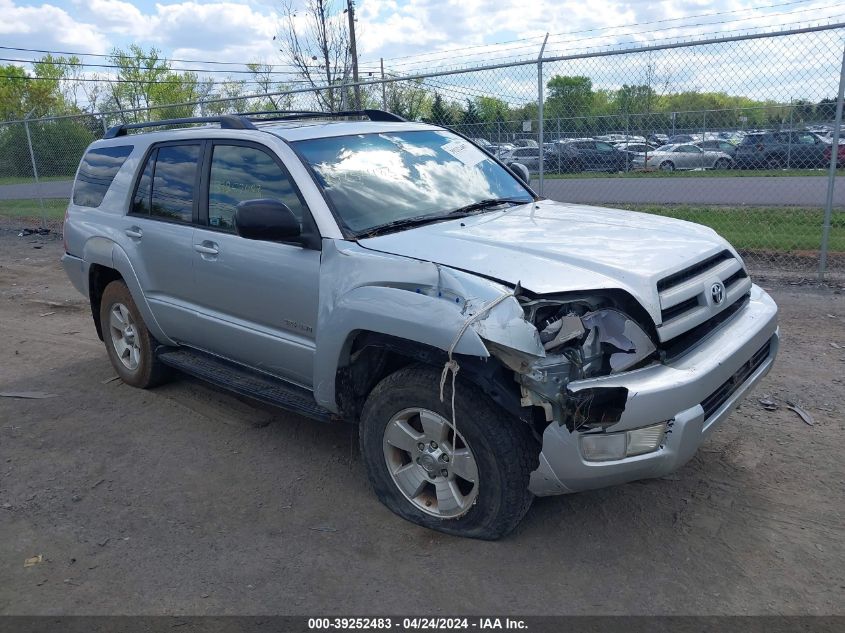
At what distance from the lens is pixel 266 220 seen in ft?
11.8

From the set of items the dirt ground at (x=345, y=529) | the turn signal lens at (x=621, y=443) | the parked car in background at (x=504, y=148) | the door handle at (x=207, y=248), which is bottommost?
the dirt ground at (x=345, y=529)

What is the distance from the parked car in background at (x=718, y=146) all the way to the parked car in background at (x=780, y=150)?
0.31ft

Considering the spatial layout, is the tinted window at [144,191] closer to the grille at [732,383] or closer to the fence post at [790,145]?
the grille at [732,383]

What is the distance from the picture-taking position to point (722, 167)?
9664mm

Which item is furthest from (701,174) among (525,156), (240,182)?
(240,182)

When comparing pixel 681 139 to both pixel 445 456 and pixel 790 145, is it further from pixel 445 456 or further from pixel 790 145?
pixel 445 456

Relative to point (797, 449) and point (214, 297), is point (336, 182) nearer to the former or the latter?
point (214, 297)

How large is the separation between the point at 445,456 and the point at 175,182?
2.75 metres

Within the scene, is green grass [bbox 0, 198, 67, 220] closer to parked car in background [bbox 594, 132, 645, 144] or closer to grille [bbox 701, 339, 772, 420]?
parked car in background [bbox 594, 132, 645, 144]

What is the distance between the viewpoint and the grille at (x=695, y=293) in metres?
3.20

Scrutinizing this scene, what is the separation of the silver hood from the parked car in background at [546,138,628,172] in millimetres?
5569

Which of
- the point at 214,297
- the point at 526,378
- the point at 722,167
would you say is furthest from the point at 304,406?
the point at 722,167

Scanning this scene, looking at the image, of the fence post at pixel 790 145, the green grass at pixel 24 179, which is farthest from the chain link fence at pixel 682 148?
the green grass at pixel 24 179

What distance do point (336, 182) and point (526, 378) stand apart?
5.56 ft
